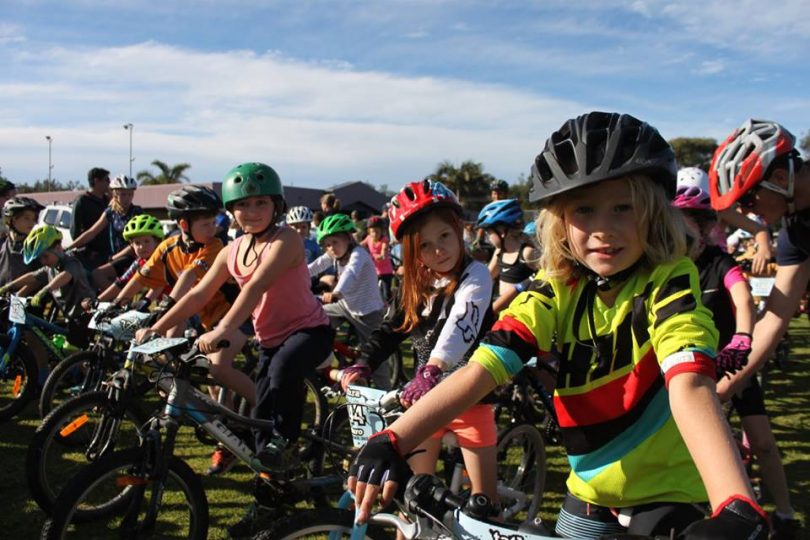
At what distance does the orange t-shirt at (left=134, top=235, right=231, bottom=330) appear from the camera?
18.3ft

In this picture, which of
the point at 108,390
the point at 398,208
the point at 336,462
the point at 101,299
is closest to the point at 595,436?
the point at 398,208

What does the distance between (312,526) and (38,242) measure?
22.0ft

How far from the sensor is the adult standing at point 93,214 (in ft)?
29.6

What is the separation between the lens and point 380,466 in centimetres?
152

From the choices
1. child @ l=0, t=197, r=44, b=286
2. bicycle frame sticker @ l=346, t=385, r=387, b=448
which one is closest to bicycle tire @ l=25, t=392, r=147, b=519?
bicycle frame sticker @ l=346, t=385, r=387, b=448

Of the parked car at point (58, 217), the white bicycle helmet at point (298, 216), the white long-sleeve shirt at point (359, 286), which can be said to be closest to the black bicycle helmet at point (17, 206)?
the white bicycle helmet at point (298, 216)

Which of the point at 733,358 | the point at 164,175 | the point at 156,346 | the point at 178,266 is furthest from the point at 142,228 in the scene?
the point at 164,175

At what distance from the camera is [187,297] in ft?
13.8

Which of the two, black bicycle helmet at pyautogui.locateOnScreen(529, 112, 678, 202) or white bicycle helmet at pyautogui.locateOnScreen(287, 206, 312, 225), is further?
white bicycle helmet at pyautogui.locateOnScreen(287, 206, 312, 225)

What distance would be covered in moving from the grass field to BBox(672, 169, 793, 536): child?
0.66 m

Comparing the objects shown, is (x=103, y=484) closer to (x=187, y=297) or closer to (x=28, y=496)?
(x=187, y=297)

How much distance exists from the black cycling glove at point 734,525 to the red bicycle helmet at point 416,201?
7.04 ft

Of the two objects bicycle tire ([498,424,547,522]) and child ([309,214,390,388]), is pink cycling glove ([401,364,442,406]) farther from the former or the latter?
child ([309,214,390,388])

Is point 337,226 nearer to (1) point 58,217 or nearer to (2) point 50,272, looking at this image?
(2) point 50,272
